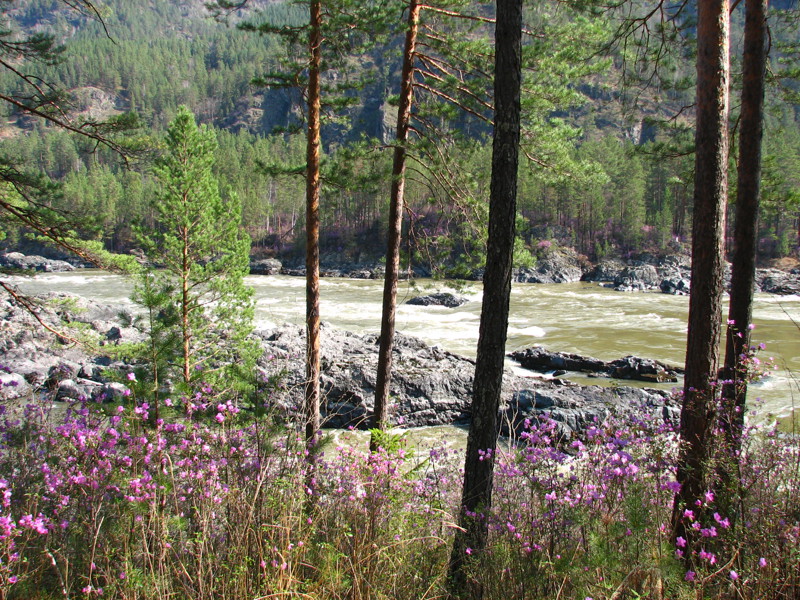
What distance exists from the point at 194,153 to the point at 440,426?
7377 millimetres

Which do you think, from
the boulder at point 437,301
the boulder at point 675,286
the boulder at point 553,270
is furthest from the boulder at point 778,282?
the boulder at point 437,301

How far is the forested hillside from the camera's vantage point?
7441 mm

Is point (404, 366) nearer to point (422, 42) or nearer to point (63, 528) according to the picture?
point (422, 42)

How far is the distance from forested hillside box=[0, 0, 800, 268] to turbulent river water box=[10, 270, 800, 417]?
208 centimetres

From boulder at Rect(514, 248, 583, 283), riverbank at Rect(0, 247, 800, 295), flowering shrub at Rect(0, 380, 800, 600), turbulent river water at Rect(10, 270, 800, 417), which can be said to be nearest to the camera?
flowering shrub at Rect(0, 380, 800, 600)

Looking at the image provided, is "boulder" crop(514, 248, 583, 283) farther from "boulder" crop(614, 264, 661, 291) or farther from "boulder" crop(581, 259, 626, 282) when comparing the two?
"boulder" crop(614, 264, 661, 291)

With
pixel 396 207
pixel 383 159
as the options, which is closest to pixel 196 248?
pixel 383 159

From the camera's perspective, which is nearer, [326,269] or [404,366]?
[404,366]

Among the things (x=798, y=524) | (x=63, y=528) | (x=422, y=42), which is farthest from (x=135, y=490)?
(x=422, y=42)

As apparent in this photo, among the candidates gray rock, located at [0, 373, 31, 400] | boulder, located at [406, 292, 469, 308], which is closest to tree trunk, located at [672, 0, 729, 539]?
gray rock, located at [0, 373, 31, 400]

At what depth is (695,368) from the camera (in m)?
4.28

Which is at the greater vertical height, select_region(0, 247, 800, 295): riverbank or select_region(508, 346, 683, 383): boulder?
select_region(0, 247, 800, 295): riverbank

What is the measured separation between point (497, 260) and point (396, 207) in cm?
435

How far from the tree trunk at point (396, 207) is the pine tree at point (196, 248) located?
2.98 metres
